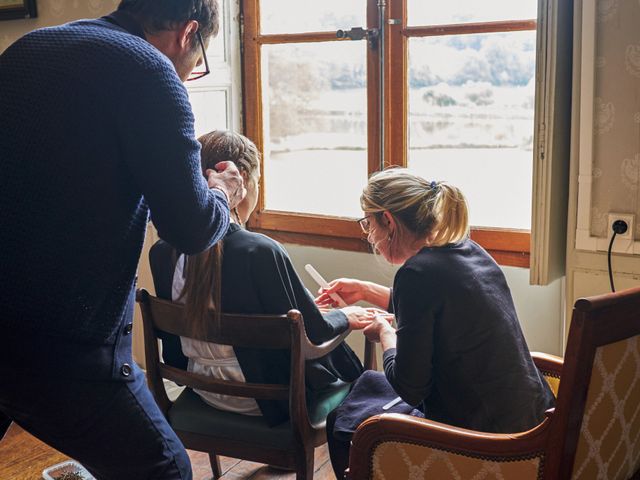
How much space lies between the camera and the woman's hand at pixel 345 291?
2117 mm

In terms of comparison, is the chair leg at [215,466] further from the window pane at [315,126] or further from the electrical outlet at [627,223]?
the electrical outlet at [627,223]

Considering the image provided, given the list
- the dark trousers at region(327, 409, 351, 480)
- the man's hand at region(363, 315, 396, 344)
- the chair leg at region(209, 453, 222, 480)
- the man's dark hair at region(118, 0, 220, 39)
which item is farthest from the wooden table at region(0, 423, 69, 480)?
the man's dark hair at region(118, 0, 220, 39)

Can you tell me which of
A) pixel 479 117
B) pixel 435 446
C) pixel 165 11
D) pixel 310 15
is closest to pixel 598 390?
pixel 435 446

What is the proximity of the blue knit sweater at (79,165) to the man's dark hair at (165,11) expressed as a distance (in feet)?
A: 0.45

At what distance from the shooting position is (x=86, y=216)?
132 centimetres

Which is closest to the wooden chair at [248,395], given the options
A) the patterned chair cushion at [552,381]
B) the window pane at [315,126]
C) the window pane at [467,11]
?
the patterned chair cushion at [552,381]

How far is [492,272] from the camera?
1.66m

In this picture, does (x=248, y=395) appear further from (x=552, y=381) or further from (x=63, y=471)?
(x=63, y=471)

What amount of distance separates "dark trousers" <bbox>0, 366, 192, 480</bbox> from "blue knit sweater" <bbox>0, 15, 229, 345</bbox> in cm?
8

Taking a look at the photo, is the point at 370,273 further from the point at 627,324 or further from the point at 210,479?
the point at 627,324

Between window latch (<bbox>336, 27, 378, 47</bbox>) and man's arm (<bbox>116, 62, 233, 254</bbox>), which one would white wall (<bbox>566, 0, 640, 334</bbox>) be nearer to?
window latch (<bbox>336, 27, 378, 47</bbox>)

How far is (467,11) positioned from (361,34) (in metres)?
0.36

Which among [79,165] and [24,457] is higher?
[79,165]

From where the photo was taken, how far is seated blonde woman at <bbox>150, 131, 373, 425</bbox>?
1.92 meters
